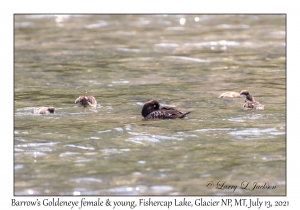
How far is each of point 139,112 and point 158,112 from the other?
787 mm

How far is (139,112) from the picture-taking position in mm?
12656

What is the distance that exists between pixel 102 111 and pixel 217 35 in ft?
38.0

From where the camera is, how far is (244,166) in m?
9.16

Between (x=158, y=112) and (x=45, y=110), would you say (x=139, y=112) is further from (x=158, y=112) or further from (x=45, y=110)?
(x=45, y=110)

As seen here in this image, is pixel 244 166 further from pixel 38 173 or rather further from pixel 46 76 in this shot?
pixel 46 76

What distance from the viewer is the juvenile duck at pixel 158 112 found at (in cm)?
1179

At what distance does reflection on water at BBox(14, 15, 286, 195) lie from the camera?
8828 millimetres

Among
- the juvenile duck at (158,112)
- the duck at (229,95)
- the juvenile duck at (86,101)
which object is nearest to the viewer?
the juvenile duck at (158,112)

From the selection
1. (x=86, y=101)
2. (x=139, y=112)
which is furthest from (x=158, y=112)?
(x=86, y=101)

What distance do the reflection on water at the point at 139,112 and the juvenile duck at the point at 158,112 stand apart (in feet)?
0.43

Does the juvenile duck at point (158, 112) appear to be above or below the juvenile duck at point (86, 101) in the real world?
below

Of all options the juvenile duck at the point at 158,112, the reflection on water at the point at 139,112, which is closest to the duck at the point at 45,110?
Answer: the reflection on water at the point at 139,112

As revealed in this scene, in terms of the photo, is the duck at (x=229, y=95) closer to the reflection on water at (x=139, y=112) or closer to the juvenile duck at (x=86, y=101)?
the reflection on water at (x=139, y=112)

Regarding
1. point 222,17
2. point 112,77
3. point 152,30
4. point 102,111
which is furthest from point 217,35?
point 102,111
